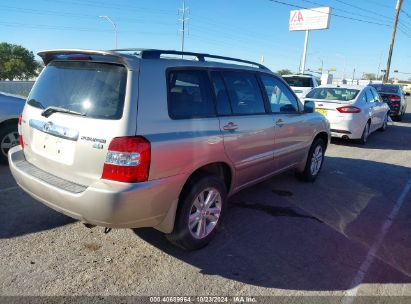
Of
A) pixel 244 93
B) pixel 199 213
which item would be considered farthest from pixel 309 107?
pixel 199 213

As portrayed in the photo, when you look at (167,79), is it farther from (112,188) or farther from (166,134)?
(112,188)

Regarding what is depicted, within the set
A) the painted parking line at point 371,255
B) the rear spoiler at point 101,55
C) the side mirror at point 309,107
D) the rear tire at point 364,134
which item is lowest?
the painted parking line at point 371,255

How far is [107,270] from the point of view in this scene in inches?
124

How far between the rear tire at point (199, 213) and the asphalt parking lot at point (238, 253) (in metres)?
0.16

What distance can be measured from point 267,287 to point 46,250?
210cm

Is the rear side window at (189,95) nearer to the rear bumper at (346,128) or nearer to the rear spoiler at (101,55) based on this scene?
the rear spoiler at (101,55)

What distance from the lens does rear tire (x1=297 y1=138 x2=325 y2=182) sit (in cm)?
586

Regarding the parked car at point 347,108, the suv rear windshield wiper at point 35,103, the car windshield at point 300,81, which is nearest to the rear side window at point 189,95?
the suv rear windshield wiper at point 35,103

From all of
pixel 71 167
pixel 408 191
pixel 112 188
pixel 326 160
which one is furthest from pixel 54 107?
pixel 326 160

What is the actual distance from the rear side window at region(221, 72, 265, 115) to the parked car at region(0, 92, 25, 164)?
3.97 m

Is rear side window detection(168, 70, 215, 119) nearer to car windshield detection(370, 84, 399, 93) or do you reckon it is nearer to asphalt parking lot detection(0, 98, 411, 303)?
asphalt parking lot detection(0, 98, 411, 303)

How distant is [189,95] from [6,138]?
4.11 metres

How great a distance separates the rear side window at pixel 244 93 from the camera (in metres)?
3.91

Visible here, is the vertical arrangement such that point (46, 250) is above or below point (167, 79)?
below
